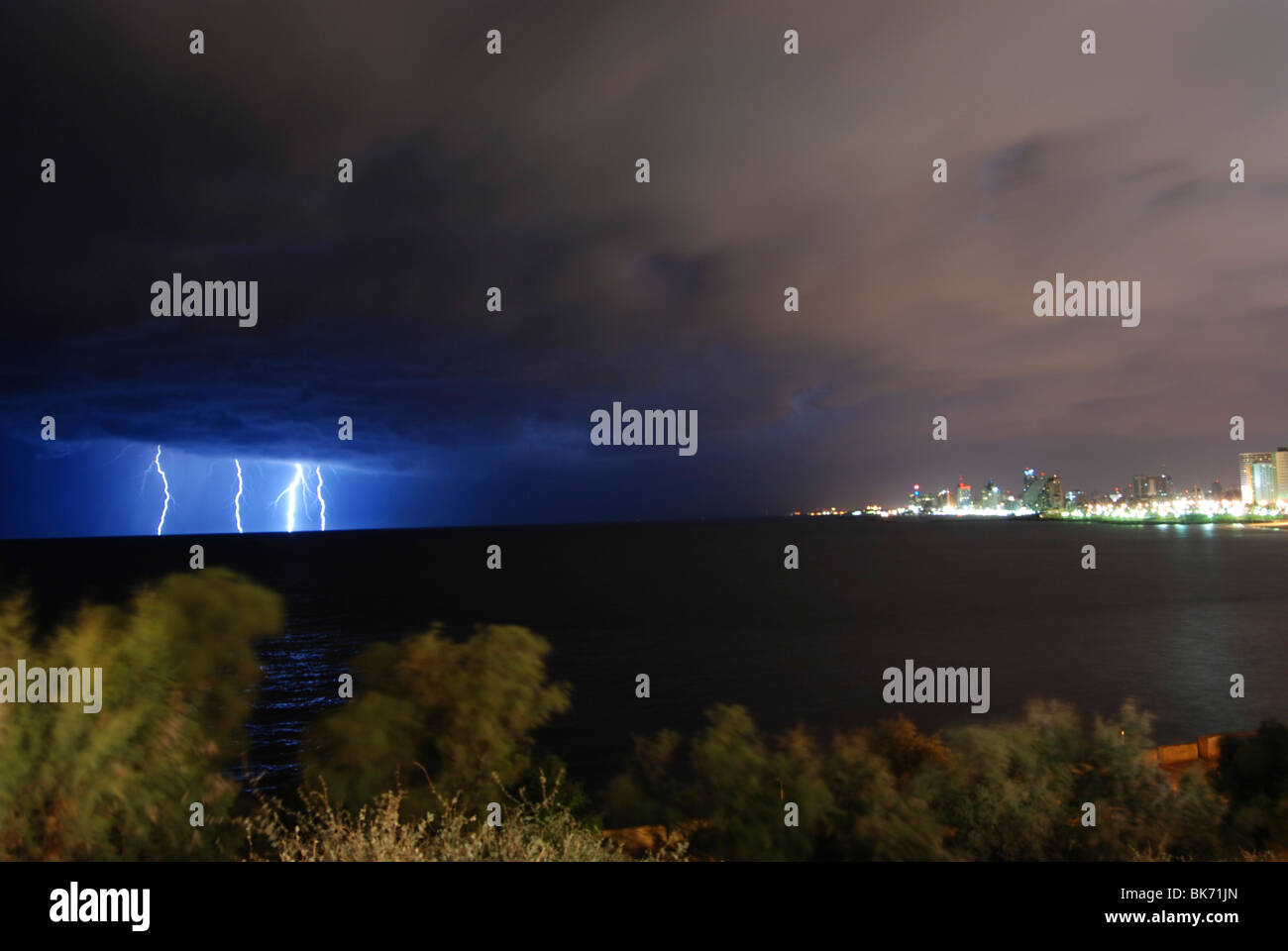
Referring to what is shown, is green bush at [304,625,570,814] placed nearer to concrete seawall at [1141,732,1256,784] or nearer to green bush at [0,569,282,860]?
green bush at [0,569,282,860]

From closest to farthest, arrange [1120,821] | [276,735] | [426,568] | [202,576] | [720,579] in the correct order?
[1120,821]
[202,576]
[276,735]
[720,579]
[426,568]

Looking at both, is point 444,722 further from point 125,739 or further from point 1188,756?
point 1188,756

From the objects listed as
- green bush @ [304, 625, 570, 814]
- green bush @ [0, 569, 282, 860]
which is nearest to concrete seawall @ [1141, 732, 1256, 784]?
green bush @ [304, 625, 570, 814]

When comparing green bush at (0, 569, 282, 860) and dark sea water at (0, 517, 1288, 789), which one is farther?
dark sea water at (0, 517, 1288, 789)

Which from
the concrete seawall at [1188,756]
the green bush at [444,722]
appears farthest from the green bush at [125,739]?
the concrete seawall at [1188,756]

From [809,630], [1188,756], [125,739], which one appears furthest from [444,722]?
[809,630]

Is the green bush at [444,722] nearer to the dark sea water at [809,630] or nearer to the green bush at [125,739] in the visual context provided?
the green bush at [125,739]
